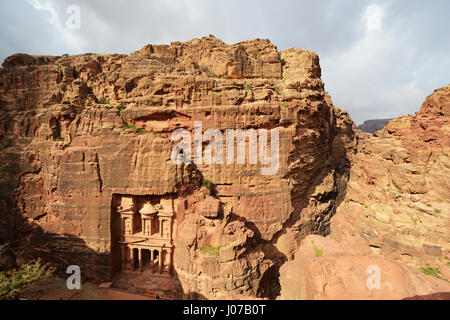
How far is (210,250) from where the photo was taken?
12.2 meters

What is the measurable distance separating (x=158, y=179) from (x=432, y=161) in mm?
18023

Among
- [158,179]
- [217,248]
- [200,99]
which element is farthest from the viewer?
[200,99]

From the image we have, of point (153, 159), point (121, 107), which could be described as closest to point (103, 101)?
point (121, 107)

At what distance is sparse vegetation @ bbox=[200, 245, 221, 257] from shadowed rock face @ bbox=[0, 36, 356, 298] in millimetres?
234

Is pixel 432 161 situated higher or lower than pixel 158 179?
higher

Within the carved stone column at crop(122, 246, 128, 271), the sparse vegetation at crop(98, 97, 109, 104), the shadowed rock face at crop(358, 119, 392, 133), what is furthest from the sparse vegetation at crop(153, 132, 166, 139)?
the shadowed rock face at crop(358, 119, 392, 133)

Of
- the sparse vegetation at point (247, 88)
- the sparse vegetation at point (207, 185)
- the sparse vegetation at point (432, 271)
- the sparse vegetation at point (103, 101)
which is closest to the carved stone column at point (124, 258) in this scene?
the sparse vegetation at point (207, 185)

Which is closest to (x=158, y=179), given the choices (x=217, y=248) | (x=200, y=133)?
(x=200, y=133)

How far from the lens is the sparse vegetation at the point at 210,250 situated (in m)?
12.0

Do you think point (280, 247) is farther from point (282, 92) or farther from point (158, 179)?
point (282, 92)

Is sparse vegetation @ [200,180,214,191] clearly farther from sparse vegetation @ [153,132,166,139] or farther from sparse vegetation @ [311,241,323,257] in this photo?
sparse vegetation @ [311,241,323,257]

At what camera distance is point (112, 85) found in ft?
56.1

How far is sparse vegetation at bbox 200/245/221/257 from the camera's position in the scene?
39.4 feet
